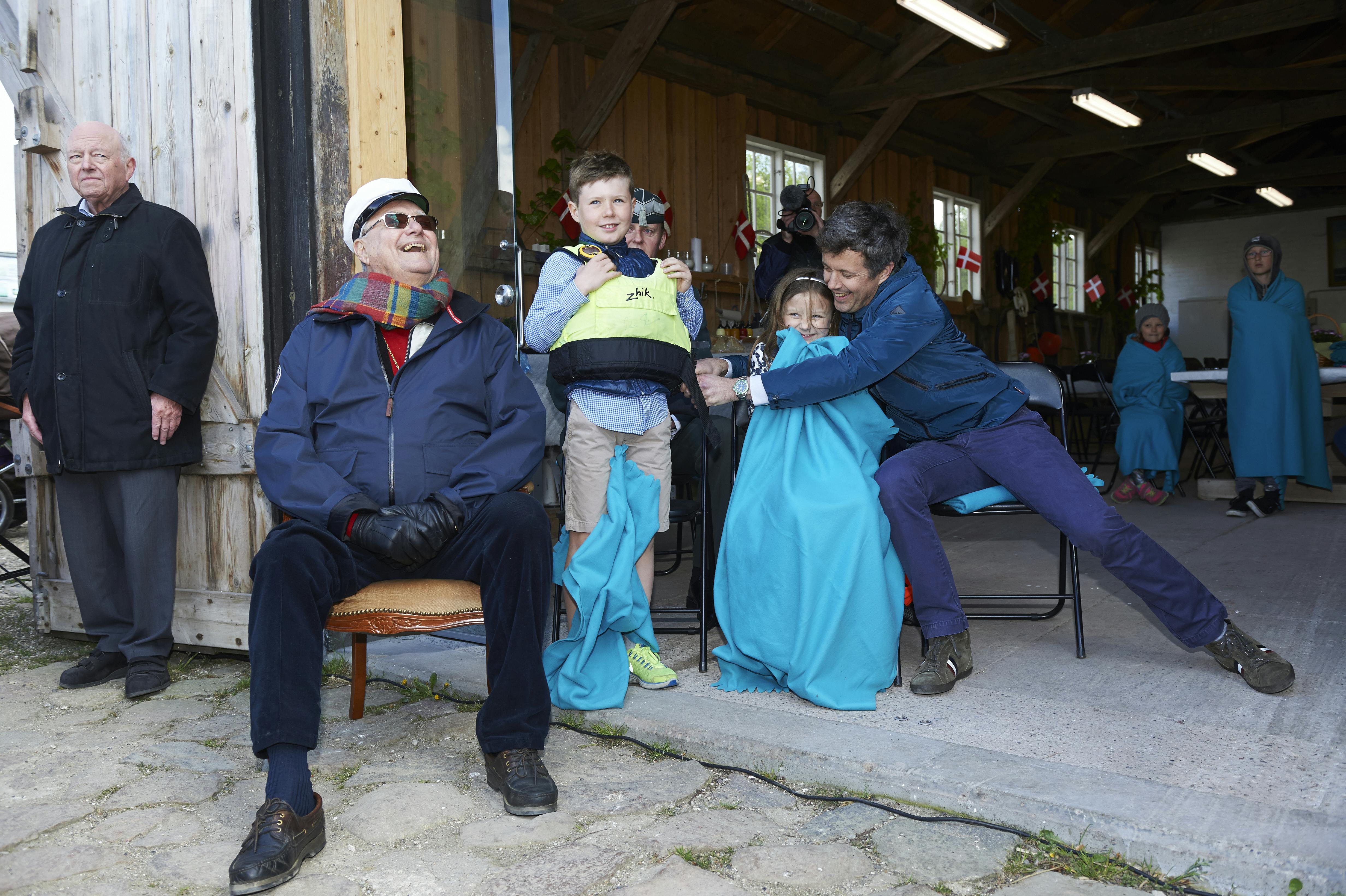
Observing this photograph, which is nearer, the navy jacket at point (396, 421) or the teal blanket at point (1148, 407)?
the navy jacket at point (396, 421)

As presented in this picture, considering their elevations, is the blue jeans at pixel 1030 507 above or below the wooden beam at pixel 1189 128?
below

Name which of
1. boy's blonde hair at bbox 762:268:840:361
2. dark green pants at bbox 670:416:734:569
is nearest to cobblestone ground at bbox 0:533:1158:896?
dark green pants at bbox 670:416:734:569

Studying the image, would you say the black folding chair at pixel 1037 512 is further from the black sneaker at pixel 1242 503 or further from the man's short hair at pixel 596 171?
the black sneaker at pixel 1242 503

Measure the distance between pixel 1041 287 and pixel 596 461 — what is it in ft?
41.6

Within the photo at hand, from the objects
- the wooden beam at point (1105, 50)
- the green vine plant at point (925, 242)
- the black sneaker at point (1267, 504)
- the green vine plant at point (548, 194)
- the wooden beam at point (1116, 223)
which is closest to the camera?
the black sneaker at point (1267, 504)

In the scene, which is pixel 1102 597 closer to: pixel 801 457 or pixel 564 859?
pixel 801 457

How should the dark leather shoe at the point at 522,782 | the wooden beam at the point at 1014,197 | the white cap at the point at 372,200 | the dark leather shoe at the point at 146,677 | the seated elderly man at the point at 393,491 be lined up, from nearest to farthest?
1. the seated elderly man at the point at 393,491
2. the dark leather shoe at the point at 522,782
3. the white cap at the point at 372,200
4. the dark leather shoe at the point at 146,677
5. the wooden beam at the point at 1014,197

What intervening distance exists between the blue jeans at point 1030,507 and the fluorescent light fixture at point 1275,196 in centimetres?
1664

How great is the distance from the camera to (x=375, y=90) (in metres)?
3.24

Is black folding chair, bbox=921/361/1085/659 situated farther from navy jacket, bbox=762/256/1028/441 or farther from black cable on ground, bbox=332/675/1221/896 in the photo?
black cable on ground, bbox=332/675/1221/896

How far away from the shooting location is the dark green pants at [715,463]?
3.42 meters

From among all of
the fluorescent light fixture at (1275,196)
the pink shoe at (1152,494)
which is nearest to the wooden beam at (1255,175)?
the fluorescent light fixture at (1275,196)

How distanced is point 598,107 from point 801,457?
20.5ft

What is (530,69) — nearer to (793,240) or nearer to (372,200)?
(793,240)
